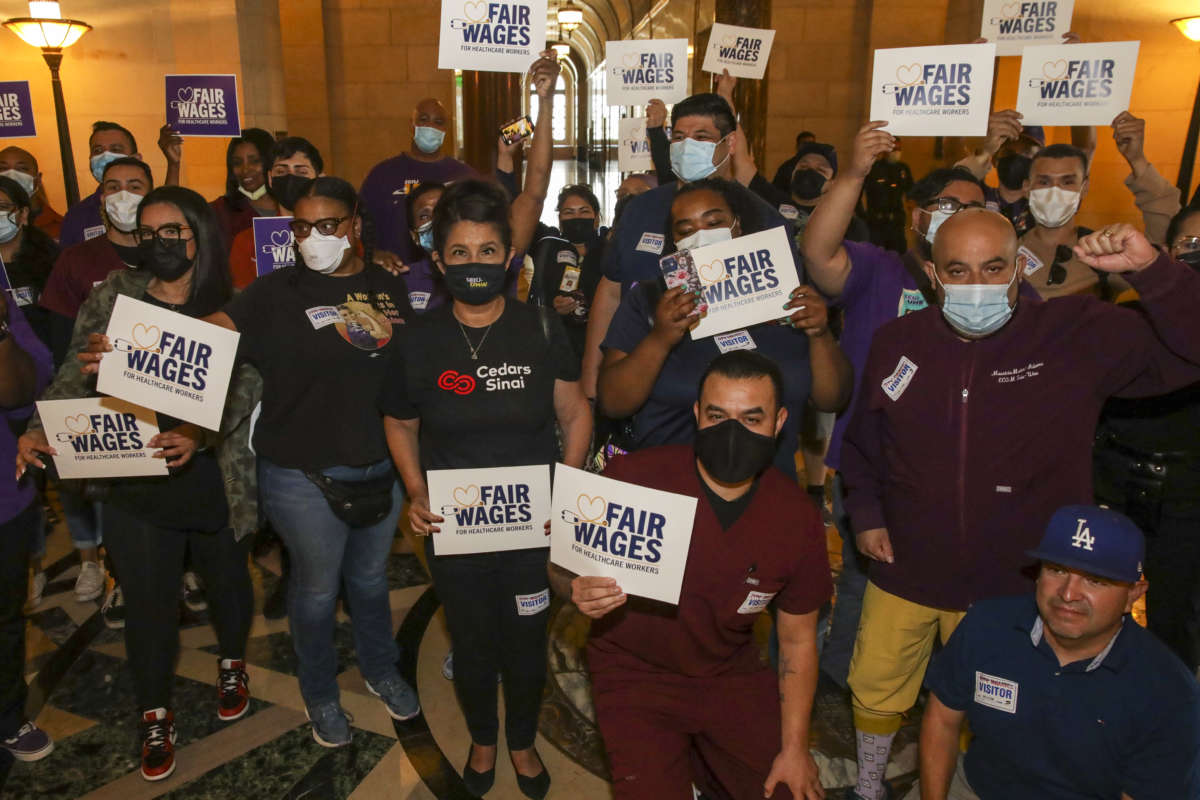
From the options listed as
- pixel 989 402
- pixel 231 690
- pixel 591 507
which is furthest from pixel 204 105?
pixel 989 402

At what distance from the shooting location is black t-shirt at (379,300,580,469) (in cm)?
290

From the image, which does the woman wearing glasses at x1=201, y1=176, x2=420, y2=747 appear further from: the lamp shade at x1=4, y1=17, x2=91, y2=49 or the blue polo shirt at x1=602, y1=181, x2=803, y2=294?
the lamp shade at x1=4, y1=17, x2=91, y2=49

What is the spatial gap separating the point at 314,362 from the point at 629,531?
4.80 ft

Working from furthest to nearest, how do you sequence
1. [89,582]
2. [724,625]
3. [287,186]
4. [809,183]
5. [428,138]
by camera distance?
[428,138], [809,183], [89,582], [287,186], [724,625]

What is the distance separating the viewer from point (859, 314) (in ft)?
11.4

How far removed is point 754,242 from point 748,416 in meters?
0.71

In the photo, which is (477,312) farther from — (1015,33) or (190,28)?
(190,28)

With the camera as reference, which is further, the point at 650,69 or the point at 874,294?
the point at 650,69

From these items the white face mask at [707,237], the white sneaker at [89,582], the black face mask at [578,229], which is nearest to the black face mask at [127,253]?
the white sneaker at [89,582]

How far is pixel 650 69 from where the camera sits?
636 centimetres

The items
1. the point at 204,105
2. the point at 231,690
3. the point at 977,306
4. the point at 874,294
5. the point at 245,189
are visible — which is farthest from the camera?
the point at 204,105

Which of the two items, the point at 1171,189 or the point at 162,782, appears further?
the point at 1171,189

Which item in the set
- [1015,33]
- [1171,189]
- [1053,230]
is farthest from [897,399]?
[1015,33]

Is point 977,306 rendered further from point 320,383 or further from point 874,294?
point 320,383
